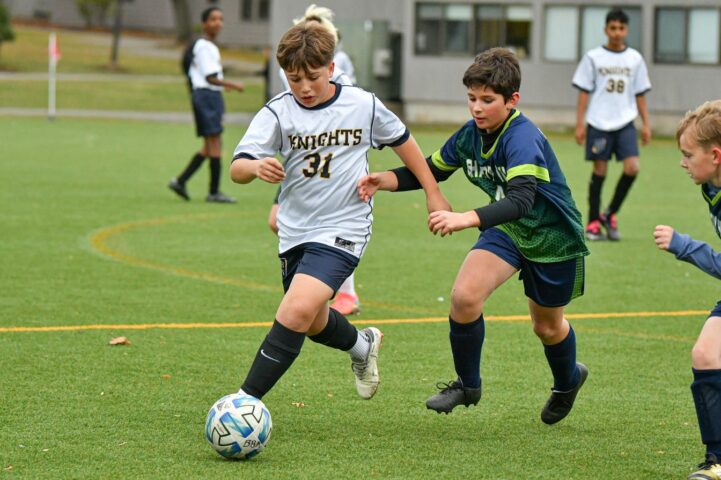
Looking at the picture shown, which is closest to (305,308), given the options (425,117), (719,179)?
(719,179)

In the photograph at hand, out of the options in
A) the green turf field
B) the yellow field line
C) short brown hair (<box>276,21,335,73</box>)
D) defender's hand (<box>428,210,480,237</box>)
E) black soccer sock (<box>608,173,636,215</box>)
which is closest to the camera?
defender's hand (<box>428,210,480,237</box>)

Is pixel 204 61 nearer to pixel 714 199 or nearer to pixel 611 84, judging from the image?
pixel 611 84

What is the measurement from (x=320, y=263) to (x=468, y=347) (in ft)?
2.68

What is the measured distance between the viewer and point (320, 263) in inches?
229

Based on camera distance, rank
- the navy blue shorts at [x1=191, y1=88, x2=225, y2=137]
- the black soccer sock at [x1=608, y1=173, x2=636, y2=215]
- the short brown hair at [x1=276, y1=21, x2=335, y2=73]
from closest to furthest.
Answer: the short brown hair at [x1=276, y1=21, x2=335, y2=73] < the black soccer sock at [x1=608, y1=173, x2=636, y2=215] < the navy blue shorts at [x1=191, y1=88, x2=225, y2=137]

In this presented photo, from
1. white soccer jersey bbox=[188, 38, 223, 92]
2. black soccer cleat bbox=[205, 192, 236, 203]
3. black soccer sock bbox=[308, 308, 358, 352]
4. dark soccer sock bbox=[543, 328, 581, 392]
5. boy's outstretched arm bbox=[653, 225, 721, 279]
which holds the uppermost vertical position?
white soccer jersey bbox=[188, 38, 223, 92]

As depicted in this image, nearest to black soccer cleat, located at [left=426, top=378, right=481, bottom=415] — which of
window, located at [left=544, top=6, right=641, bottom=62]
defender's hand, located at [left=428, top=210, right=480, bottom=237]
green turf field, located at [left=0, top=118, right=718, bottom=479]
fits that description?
green turf field, located at [left=0, top=118, right=718, bottom=479]

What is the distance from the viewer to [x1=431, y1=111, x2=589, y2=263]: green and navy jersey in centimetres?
583

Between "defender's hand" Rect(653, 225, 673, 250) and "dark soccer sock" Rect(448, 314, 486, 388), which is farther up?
"defender's hand" Rect(653, 225, 673, 250)

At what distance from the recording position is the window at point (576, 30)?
33469 millimetres

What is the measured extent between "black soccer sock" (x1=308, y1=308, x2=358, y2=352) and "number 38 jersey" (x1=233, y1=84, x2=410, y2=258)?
1.49 ft

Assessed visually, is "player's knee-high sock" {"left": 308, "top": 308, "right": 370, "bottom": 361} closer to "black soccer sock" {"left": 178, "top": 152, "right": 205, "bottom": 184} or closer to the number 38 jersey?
the number 38 jersey

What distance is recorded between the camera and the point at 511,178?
5680 millimetres

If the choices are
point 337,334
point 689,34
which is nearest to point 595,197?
point 337,334
